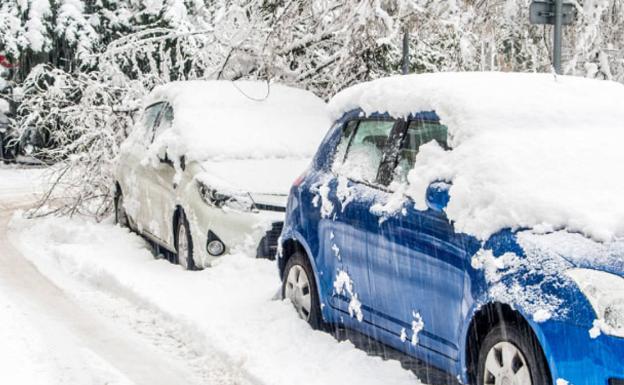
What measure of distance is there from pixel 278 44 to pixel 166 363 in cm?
778

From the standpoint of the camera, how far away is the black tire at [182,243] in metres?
9.77

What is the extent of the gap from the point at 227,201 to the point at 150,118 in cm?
290

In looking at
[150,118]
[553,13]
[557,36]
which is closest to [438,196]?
[557,36]

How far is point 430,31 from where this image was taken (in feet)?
42.7

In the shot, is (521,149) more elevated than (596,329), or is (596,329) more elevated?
(521,149)

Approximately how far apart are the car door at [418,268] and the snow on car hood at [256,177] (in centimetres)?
326

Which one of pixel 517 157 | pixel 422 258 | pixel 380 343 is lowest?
pixel 380 343

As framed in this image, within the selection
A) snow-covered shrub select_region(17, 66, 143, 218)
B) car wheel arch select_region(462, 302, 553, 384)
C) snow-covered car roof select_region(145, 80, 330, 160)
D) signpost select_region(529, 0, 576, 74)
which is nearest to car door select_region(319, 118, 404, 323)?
car wheel arch select_region(462, 302, 553, 384)

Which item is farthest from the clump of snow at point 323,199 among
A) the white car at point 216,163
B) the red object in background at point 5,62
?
the red object in background at point 5,62

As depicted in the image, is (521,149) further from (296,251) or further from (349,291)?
(296,251)

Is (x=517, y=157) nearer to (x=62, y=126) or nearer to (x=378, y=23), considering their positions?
(x=378, y=23)

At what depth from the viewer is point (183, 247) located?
10.0 metres

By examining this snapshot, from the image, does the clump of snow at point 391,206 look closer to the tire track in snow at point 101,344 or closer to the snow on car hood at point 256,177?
the tire track in snow at point 101,344

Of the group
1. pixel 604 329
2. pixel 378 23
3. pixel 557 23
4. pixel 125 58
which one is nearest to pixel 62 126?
pixel 125 58
